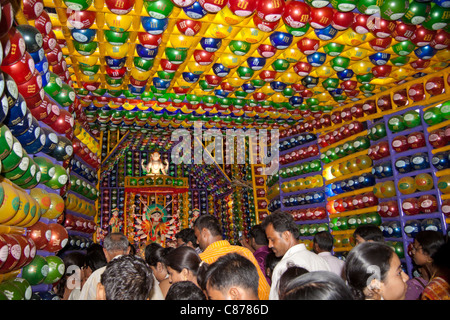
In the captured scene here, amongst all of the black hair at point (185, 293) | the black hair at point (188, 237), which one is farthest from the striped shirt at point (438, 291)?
the black hair at point (188, 237)

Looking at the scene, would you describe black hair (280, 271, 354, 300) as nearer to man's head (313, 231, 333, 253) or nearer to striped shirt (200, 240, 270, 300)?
striped shirt (200, 240, 270, 300)

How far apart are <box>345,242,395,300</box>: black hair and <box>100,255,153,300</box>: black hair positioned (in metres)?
1.04

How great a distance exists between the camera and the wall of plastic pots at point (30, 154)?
117 inches

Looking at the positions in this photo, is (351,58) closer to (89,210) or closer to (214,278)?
(214,278)

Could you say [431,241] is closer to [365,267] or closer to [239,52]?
[365,267]

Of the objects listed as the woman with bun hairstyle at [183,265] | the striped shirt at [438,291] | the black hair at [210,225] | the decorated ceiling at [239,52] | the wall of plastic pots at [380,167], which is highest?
the decorated ceiling at [239,52]

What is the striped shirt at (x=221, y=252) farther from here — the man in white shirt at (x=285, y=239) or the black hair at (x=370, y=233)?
the black hair at (x=370, y=233)

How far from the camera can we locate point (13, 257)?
3.10 m

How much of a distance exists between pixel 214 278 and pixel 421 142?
584 cm

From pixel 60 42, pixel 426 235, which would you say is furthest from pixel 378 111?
pixel 60 42

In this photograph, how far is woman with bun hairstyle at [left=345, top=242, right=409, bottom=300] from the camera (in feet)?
5.59

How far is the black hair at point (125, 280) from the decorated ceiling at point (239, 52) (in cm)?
312

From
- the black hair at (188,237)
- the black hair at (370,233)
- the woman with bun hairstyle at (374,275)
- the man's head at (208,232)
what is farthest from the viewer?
the black hair at (188,237)

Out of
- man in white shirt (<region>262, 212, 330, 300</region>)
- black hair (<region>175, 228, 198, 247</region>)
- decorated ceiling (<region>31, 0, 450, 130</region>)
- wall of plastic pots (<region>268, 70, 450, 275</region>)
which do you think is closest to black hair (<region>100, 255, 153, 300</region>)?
man in white shirt (<region>262, 212, 330, 300</region>)
